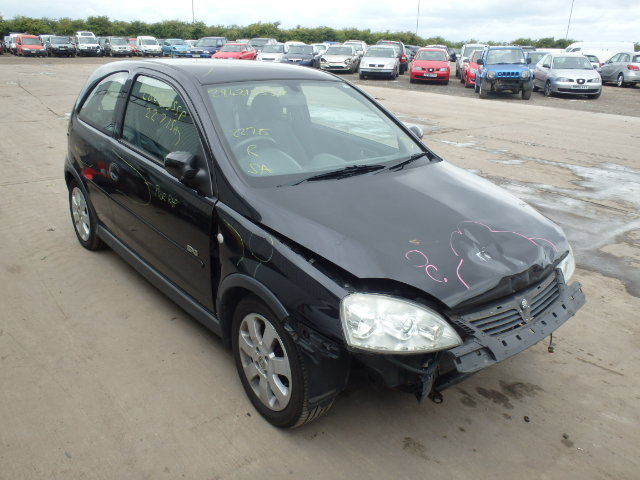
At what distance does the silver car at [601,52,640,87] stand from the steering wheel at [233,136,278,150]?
85.8 feet

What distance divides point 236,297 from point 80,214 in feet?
8.95

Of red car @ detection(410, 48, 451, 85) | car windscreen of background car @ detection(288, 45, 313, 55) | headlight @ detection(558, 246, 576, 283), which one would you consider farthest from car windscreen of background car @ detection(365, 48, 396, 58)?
headlight @ detection(558, 246, 576, 283)

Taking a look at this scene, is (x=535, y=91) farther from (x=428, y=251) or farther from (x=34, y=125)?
(x=428, y=251)

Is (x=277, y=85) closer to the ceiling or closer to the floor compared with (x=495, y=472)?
closer to the ceiling

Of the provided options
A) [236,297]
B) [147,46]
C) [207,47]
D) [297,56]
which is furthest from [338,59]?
[236,297]

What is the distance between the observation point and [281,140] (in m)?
3.37

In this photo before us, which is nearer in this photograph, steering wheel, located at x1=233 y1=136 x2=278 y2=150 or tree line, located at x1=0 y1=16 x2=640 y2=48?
steering wheel, located at x1=233 y1=136 x2=278 y2=150

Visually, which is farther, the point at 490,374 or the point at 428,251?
the point at 490,374

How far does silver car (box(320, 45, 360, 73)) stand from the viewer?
28.5 metres

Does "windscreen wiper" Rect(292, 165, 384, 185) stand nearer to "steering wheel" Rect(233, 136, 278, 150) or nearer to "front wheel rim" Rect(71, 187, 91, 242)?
"steering wheel" Rect(233, 136, 278, 150)

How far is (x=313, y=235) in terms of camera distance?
8.50 ft

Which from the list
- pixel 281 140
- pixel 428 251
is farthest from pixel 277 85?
pixel 428 251

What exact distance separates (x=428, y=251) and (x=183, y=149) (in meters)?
1.61

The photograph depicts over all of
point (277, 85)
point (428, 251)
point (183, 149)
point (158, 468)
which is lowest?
point (158, 468)
